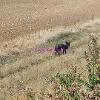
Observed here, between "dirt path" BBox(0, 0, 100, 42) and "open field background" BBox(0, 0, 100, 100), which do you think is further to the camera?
"dirt path" BBox(0, 0, 100, 42)

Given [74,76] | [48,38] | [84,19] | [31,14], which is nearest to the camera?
[74,76]

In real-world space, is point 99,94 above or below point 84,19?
above

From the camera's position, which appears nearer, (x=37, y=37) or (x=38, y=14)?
(x=37, y=37)

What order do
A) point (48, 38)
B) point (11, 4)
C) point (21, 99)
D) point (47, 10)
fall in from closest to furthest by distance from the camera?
1. point (21, 99)
2. point (48, 38)
3. point (47, 10)
4. point (11, 4)

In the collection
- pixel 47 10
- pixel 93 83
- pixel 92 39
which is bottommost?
pixel 47 10

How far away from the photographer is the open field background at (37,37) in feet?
40.4

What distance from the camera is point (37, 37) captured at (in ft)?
72.1

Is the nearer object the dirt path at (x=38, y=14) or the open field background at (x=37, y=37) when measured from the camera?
the open field background at (x=37, y=37)

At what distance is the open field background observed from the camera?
12.3 metres

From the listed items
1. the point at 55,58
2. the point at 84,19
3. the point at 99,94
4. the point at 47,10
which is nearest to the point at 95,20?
the point at 84,19

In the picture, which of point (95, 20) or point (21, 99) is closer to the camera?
point (21, 99)

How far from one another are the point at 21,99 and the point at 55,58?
5508 mm

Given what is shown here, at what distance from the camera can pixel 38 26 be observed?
1059 inches

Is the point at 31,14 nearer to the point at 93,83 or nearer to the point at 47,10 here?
the point at 47,10
